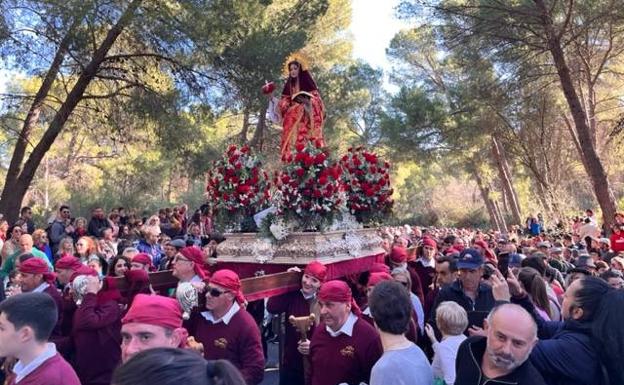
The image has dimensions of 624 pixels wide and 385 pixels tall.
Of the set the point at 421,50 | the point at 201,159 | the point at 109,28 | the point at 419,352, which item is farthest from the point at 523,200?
the point at 419,352

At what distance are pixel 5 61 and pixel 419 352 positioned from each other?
11633mm

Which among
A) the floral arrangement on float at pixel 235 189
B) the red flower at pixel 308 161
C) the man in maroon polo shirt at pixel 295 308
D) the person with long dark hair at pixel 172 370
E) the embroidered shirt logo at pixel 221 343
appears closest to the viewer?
the person with long dark hair at pixel 172 370

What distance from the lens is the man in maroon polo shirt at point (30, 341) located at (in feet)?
8.80

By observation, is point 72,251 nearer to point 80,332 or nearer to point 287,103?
point 287,103

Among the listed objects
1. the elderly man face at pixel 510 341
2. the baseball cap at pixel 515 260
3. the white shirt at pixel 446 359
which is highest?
the baseball cap at pixel 515 260

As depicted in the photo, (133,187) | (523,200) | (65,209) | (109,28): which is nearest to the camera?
(65,209)

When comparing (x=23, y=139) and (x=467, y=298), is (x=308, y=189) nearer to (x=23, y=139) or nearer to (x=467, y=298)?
(x=467, y=298)

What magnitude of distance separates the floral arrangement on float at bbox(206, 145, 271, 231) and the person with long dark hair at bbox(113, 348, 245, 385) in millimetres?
5998

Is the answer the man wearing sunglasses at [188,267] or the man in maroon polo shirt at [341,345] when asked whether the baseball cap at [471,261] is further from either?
the man wearing sunglasses at [188,267]

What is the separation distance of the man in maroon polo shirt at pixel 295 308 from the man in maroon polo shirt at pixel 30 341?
2.22 meters

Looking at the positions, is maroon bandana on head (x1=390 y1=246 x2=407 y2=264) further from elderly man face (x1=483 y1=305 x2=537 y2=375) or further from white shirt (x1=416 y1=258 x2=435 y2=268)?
elderly man face (x1=483 y1=305 x2=537 y2=375)

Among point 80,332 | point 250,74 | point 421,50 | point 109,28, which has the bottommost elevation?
point 80,332

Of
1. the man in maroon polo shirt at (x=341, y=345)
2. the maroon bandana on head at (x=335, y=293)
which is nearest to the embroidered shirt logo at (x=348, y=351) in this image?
the man in maroon polo shirt at (x=341, y=345)

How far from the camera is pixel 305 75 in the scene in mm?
8633
